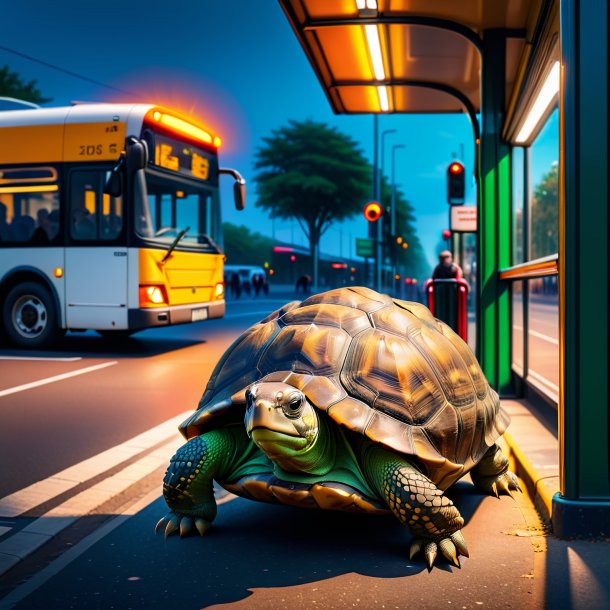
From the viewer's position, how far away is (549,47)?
6.33 metres

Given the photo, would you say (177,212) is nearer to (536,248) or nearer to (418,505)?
(536,248)

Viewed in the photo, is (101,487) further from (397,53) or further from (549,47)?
(397,53)

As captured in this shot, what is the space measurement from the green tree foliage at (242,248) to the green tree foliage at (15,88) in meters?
100.0

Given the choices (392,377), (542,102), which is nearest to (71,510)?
(392,377)

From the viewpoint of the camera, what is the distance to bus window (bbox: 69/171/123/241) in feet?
43.2

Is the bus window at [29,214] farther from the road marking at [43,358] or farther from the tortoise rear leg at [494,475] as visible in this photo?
the tortoise rear leg at [494,475]

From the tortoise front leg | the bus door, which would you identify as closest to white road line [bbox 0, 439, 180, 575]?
the tortoise front leg

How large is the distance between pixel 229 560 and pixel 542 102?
5162mm

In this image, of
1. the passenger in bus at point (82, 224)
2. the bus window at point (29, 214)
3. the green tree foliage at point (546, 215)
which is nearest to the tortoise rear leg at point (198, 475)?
the green tree foliage at point (546, 215)

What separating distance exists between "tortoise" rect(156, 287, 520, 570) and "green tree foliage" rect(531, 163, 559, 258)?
2.51 m

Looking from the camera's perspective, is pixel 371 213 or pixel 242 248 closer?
pixel 371 213

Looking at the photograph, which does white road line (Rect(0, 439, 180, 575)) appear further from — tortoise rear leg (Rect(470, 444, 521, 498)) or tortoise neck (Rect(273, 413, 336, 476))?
tortoise rear leg (Rect(470, 444, 521, 498))

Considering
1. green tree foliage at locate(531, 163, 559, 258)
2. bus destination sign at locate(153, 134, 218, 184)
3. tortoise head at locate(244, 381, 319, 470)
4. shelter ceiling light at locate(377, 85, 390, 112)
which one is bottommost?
tortoise head at locate(244, 381, 319, 470)

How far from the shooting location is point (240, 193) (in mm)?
15281
